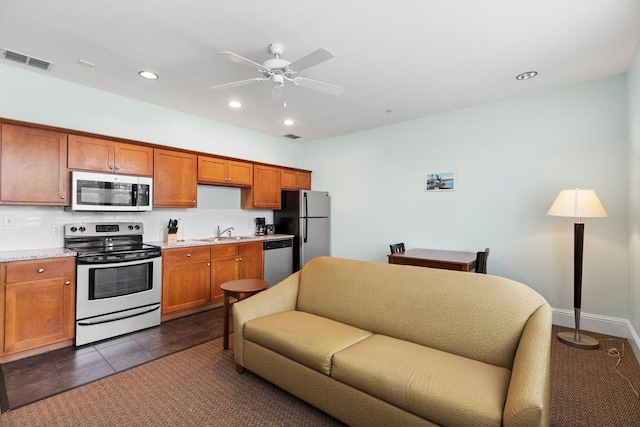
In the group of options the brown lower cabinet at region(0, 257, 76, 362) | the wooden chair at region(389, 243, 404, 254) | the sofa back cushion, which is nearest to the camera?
the sofa back cushion

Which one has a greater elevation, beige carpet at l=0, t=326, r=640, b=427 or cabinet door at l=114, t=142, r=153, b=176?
cabinet door at l=114, t=142, r=153, b=176

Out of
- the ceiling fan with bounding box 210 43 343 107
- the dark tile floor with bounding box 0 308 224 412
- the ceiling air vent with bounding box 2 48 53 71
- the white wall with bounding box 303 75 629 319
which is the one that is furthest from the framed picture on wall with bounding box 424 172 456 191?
the ceiling air vent with bounding box 2 48 53 71

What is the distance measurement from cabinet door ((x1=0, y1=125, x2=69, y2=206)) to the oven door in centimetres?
82

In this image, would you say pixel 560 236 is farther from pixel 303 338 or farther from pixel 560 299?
pixel 303 338

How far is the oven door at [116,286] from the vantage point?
9.93 feet

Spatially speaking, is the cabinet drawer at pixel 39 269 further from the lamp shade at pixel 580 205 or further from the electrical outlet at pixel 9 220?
the lamp shade at pixel 580 205

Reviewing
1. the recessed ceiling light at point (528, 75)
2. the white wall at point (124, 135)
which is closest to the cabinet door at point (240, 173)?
the white wall at point (124, 135)

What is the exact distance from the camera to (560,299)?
3.54 meters

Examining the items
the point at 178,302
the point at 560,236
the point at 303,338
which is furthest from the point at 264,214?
the point at 560,236

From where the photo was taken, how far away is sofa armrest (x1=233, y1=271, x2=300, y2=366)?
8.13 ft

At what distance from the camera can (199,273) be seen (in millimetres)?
4020

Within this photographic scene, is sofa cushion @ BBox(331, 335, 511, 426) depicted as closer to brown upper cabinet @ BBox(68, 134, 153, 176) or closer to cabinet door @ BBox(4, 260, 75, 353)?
cabinet door @ BBox(4, 260, 75, 353)

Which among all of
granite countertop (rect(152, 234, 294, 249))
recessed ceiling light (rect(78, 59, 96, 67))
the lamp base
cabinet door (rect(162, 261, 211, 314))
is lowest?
the lamp base

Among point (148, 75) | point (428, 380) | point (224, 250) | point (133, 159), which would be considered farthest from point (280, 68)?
point (224, 250)
